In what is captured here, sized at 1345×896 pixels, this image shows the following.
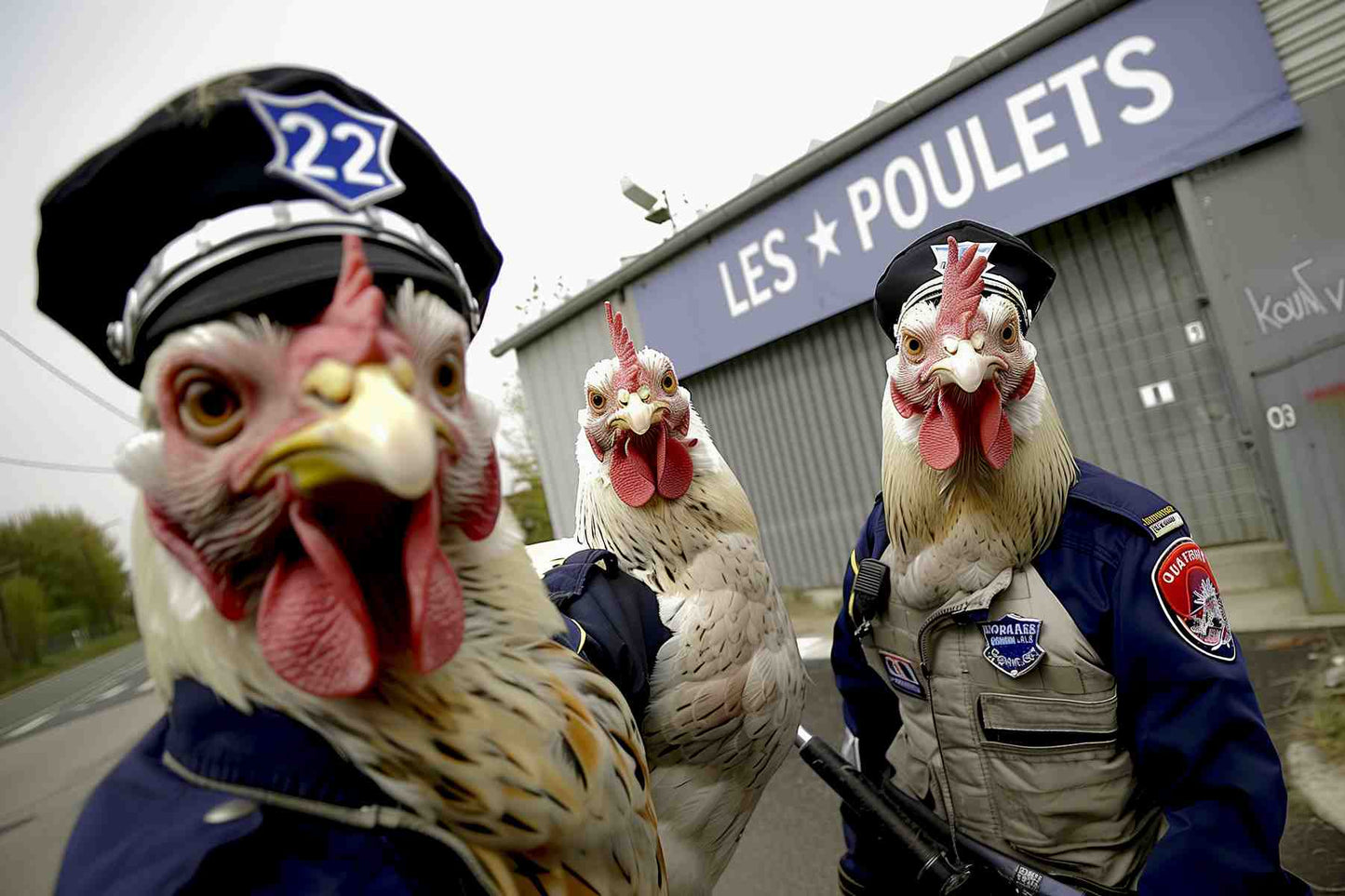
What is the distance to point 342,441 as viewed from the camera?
0.60 m

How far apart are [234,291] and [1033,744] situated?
5.98 ft

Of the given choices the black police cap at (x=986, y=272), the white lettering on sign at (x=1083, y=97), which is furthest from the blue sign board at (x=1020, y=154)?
the black police cap at (x=986, y=272)

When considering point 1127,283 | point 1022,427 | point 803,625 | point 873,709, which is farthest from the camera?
point 803,625

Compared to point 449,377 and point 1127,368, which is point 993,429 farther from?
point 1127,368

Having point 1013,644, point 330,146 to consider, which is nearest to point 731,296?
point 1013,644

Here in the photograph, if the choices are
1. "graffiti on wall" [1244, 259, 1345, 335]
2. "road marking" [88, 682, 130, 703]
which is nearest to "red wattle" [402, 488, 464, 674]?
"graffiti on wall" [1244, 259, 1345, 335]

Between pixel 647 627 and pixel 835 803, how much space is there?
2.85 meters

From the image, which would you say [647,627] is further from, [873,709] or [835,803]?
[835,803]

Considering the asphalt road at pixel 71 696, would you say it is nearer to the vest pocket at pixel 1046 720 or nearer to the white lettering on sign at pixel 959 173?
the vest pocket at pixel 1046 720

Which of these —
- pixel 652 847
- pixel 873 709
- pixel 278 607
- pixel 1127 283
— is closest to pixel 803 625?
pixel 1127 283

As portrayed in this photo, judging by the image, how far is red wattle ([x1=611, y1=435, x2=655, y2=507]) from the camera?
1.98 meters

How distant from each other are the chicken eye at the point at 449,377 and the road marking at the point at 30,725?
10.2m

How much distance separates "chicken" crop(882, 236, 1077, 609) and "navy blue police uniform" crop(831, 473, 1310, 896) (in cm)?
9

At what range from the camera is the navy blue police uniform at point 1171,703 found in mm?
1266
